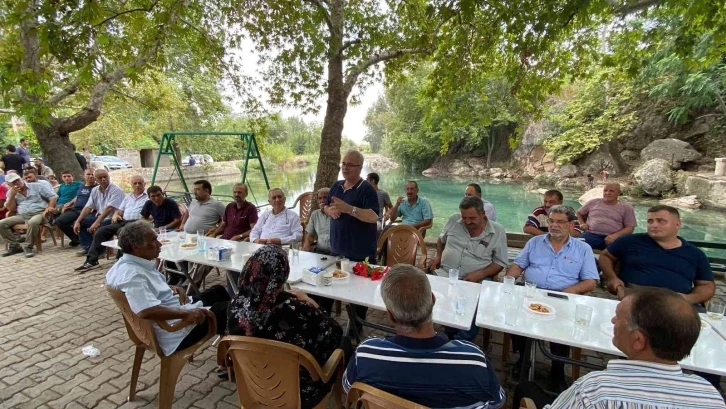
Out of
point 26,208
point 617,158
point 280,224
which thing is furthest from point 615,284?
point 617,158

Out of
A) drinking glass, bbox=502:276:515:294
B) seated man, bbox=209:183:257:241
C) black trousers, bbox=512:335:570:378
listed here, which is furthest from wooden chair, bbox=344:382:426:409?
seated man, bbox=209:183:257:241

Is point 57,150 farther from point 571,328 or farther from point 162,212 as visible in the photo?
point 571,328

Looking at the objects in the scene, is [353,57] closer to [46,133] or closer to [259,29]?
[259,29]

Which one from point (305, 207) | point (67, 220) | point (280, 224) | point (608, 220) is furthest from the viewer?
point (305, 207)

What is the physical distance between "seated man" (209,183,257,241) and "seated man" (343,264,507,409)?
3.75 metres

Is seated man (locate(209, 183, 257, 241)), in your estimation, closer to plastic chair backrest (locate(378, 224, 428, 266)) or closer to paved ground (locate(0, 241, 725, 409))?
paved ground (locate(0, 241, 725, 409))

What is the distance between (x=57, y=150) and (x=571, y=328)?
10.3 m

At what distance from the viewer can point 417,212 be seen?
18.6 ft

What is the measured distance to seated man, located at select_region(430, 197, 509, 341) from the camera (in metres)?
3.08

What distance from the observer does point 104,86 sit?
7621 millimetres

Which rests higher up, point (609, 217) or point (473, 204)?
point (473, 204)

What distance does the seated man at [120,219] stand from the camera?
16.9 feet

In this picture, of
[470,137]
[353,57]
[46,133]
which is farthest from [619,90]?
[46,133]

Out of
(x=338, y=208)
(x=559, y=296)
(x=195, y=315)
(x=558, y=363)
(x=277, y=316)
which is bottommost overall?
(x=558, y=363)
